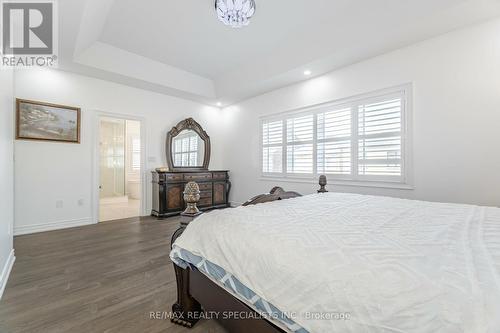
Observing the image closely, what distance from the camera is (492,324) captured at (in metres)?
0.51

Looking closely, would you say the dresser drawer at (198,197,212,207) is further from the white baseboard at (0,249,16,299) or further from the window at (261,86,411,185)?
the white baseboard at (0,249,16,299)

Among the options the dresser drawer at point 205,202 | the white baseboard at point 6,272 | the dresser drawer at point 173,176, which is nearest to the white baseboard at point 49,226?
the white baseboard at point 6,272

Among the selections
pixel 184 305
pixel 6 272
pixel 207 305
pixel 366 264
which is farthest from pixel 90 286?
pixel 366 264

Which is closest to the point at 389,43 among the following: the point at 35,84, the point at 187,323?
the point at 187,323

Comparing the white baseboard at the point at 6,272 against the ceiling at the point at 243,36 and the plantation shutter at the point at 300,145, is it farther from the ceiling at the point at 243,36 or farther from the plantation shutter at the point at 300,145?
the plantation shutter at the point at 300,145

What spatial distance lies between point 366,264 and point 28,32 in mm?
4113

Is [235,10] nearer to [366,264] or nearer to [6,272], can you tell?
[366,264]

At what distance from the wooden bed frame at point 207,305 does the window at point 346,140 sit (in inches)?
93.0

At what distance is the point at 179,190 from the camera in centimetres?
466

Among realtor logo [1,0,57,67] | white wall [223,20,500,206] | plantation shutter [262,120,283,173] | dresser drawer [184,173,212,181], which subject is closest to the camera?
realtor logo [1,0,57,67]

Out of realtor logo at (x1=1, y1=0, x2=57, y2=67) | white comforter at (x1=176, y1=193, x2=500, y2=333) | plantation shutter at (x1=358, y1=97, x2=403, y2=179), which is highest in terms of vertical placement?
realtor logo at (x1=1, y1=0, x2=57, y2=67)

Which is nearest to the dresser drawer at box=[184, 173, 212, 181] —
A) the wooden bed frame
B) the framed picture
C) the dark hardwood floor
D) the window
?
the window

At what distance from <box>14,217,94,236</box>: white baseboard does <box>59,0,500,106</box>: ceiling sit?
102 inches

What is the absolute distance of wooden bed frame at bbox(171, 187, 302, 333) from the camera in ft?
3.31
